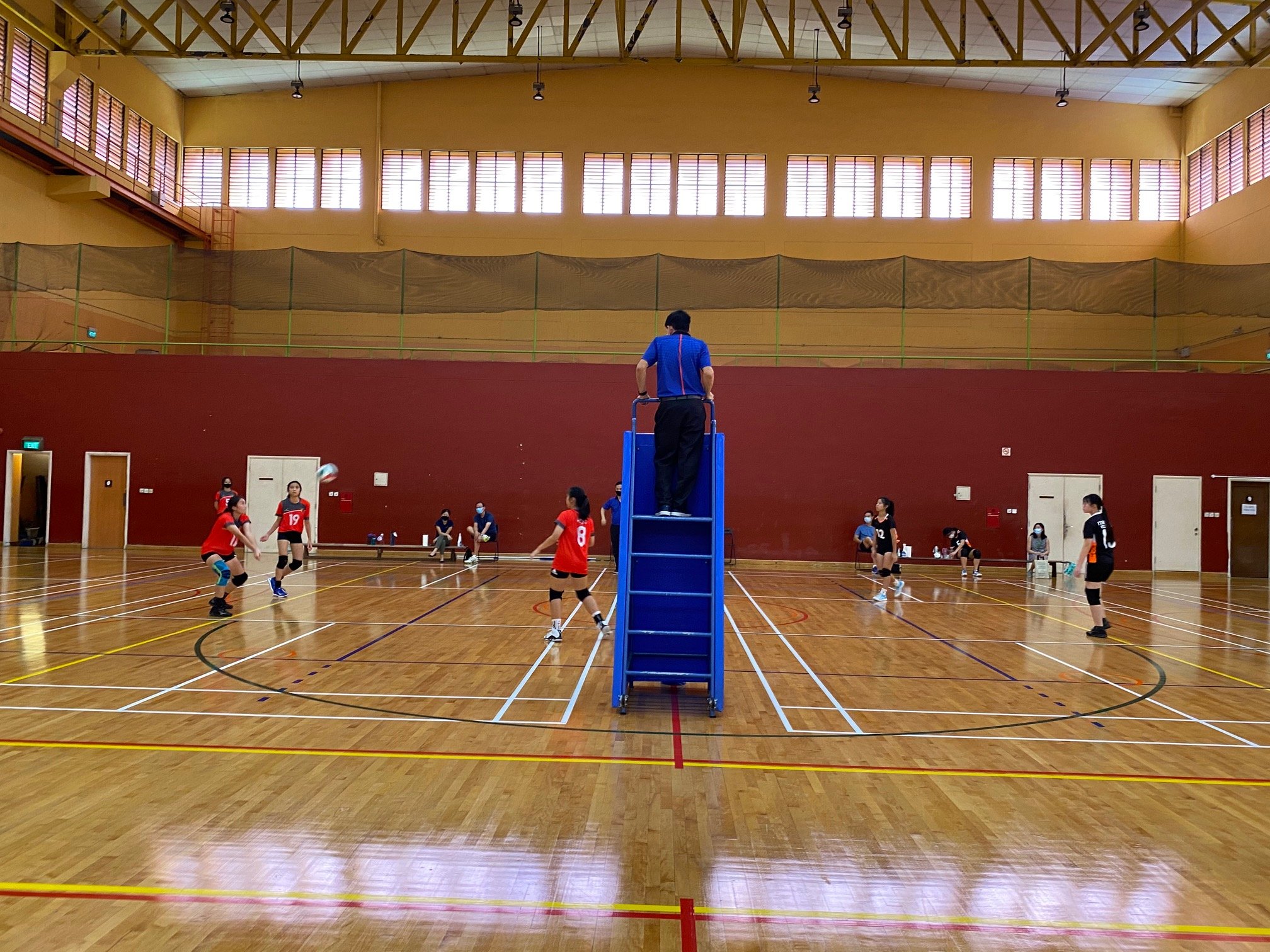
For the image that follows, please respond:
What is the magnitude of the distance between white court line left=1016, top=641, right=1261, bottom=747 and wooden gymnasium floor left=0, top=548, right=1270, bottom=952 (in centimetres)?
5

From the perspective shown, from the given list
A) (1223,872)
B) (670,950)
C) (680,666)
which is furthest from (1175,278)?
(670,950)

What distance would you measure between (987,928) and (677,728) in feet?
10.9

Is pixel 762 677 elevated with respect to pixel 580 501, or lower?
lower

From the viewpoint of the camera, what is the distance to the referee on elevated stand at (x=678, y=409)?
7133mm

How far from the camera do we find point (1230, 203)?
23750 millimetres

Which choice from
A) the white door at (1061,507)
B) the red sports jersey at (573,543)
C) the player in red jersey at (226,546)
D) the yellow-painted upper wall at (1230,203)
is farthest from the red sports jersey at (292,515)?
the yellow-painted upper wall at (1230,203)

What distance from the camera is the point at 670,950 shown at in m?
3.35

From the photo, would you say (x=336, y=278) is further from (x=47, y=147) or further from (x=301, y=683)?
(x=301, y=683)

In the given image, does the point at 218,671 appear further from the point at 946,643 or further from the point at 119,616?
the point at 946,643

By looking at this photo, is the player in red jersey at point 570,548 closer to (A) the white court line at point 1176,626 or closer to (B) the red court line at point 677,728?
(B) the red court line at point 677,728

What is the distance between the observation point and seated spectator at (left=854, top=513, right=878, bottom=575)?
20.7 metres

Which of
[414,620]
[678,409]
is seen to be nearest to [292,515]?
[414,620]

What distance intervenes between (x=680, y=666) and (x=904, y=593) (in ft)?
33.7

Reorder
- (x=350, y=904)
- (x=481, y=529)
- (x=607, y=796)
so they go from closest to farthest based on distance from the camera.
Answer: (x=350, y=904)
(x=607, y=796)
(x=481, y=529)
